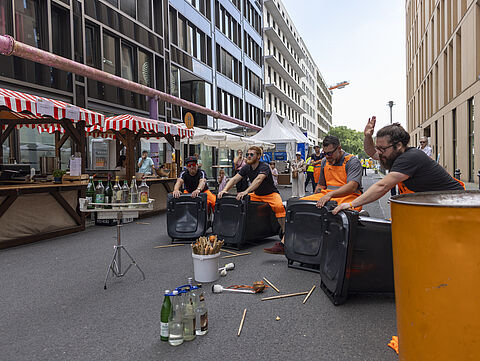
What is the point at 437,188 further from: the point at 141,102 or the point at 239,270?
the point at 141,102

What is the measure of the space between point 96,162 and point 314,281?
1282 centimetres

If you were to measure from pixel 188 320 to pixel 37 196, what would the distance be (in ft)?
19.9

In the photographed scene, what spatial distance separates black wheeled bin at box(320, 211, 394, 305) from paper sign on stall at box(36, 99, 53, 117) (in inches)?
265

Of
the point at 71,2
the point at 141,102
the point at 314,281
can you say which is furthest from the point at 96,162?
the point at 314,281

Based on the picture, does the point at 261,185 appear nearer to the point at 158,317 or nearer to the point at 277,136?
the point at 158,317

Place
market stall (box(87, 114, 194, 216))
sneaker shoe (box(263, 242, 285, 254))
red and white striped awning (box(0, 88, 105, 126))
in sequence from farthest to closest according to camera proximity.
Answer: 1. market stall (box(87, 114, 194, 216))
2. red and white striped awning (box(0, 88, 105, 126))
3. sneaker shoe (box(263, 242, 285, 254))

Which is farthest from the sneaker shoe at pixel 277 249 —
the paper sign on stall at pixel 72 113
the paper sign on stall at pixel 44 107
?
the paper sign on stall at pixel 72 113

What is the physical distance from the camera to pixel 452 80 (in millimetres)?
23781

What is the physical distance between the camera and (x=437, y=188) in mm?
3516

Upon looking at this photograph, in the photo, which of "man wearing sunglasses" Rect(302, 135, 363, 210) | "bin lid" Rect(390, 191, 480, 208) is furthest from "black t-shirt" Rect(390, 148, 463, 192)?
"man wearing sunglasses" Rect(302, 135, 363, 210)

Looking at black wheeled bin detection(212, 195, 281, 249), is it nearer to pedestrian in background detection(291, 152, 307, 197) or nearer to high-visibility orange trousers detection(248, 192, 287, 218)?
high-visibility orange trousers detection(248, 192, 287, 218)

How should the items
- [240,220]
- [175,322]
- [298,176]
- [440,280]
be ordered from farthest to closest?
[298,176] → [240,220] → [175,322] → [440,280]

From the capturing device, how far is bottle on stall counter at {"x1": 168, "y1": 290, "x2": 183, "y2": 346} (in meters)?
3.20

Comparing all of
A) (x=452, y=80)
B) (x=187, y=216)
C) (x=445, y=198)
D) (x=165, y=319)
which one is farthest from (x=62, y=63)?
(x=452, y=80)
